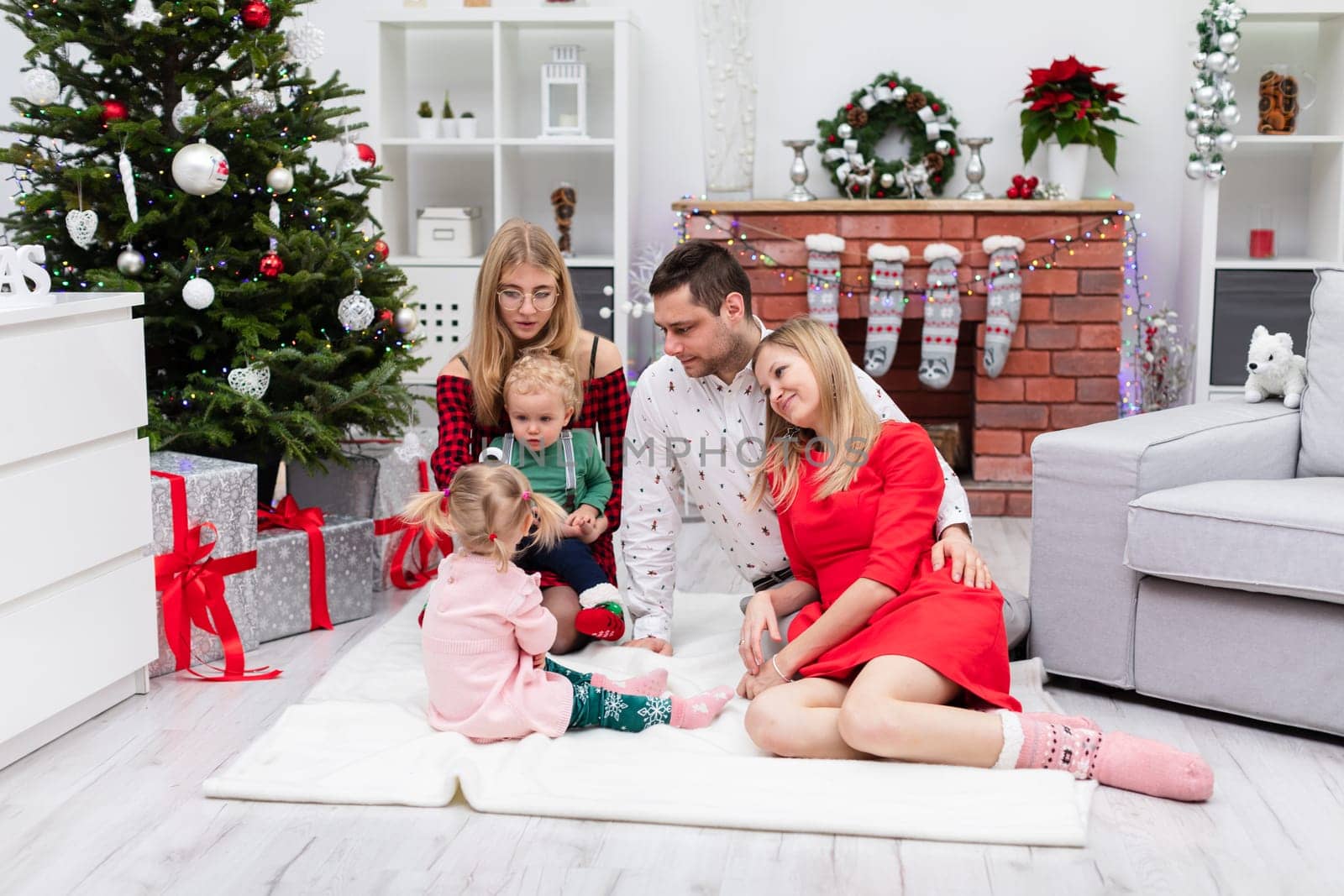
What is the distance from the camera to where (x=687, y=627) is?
2.97m

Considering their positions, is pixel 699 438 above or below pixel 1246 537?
above

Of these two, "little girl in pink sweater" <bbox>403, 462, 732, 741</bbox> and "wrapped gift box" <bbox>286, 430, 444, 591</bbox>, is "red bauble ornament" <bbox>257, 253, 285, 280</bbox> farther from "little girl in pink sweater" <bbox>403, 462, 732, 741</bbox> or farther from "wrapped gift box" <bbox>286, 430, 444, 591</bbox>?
"little girl in pink sweater" <bbox>403, 462, 732, 741</bbox>

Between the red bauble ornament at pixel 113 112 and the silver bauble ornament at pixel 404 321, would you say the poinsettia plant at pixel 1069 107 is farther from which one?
the red bauble ornament at pixel 113 112

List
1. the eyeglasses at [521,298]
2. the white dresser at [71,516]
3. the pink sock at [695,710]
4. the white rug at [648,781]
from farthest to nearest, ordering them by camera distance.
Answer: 1. the eyeglasses at [521,298]
2. the pink sock at [695,710]
3. the white dresser at [71,516]
4. the white rug at [648,781]

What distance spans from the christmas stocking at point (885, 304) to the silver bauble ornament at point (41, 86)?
7.84 feet

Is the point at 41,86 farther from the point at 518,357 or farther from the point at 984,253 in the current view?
the point at 984,253

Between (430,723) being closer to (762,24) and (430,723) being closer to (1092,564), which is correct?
(1092,564)

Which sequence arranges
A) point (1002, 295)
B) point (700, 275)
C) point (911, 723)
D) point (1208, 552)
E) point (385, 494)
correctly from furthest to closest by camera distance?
point (1002, 295), point (385, 494), point (700, 275), point (1208, 552), point (911, 723)

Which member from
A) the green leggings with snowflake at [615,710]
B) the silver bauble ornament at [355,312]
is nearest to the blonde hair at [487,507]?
the green leggings with snowflake at [615,710]

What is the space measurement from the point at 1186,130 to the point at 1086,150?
0.39 metres

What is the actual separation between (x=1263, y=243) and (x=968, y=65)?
115 cm

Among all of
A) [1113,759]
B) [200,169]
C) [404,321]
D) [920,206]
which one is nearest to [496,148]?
[920,206]

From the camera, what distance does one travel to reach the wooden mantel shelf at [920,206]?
4188mm

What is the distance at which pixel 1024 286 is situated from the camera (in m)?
4.27
